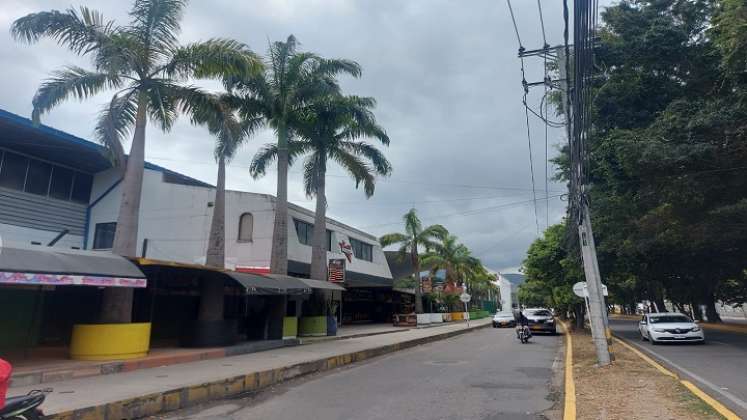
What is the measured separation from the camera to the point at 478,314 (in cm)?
6359

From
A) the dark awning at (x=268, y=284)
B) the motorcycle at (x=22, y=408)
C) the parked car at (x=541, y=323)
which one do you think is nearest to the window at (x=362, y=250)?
the parked car at (x=541, y=323)

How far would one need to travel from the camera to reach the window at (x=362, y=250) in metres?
33.8

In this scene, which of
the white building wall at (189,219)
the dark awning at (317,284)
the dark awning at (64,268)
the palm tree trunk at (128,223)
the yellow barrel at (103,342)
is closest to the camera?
the dark awning at (64,268)

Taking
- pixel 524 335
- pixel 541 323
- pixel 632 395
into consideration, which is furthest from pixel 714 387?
pixel 541 323

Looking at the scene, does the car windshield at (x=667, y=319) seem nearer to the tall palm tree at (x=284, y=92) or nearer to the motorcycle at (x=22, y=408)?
the tall palm tree at (x=284, y=92)

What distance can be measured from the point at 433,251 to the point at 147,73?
105ft

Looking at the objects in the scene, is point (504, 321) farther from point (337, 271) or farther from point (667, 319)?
point (337, 271)

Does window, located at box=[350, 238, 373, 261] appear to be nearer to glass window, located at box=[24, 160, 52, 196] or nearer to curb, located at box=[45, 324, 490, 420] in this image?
glass window, located at box=[24, 160, 52, 196]

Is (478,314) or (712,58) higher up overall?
(712,58)

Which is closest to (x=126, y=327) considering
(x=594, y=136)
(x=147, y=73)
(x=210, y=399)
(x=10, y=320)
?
(x=10, y=320)

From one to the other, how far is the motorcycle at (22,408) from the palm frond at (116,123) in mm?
10541

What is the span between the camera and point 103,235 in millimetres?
24859

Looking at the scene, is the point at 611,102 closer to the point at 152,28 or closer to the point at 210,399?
the point at 152,28

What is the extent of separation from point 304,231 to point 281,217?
Answer: 22.6 feet
